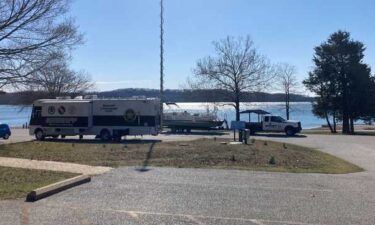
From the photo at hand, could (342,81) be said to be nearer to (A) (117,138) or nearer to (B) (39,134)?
(A) (117,138)

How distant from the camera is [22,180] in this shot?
13.2 metres

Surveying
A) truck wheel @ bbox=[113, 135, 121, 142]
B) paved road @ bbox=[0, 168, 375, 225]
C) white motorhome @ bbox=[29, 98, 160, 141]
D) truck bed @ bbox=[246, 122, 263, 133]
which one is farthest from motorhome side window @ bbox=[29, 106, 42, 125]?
paved road @ bbox=[0, 168, 375, 225]

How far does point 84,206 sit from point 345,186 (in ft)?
22.8

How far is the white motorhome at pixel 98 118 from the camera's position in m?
33.8

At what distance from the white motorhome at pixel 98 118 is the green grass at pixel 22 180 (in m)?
18.1

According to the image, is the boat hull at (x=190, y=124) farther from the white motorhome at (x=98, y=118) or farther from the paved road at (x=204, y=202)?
the paved road at (x=204, y=202)

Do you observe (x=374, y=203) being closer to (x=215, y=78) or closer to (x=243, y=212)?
(x=243, y=212)

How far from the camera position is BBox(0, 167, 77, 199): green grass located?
11.3 meters

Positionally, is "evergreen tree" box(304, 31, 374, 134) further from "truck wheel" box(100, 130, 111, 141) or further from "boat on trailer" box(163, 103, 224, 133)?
"truck wheel" box(100, 130, 111, 141)

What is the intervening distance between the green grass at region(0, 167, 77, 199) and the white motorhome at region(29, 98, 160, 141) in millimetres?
18134

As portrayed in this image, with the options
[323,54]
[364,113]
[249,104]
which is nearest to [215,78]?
[249,104]

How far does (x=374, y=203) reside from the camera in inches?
424

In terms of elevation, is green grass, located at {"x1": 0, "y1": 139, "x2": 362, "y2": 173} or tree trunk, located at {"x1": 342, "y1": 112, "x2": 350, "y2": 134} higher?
tree trunk, located at {"x1": 342, "y1": 112, "x2": 350, "y2": 134}

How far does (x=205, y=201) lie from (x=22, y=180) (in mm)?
5187
